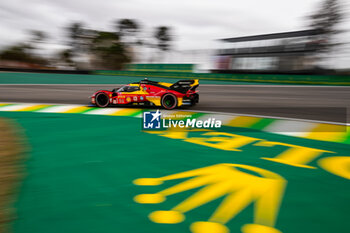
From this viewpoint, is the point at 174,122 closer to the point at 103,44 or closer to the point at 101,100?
the point at 101,100

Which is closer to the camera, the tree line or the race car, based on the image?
the race car

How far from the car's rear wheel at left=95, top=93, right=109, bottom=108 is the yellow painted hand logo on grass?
5.76 m

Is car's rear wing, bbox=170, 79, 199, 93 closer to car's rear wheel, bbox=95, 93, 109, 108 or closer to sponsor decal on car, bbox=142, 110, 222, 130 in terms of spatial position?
sponsor decal on car, bbox=142, 110, 222, 130

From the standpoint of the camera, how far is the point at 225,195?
9.57 feet

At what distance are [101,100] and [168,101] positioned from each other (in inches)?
84.1

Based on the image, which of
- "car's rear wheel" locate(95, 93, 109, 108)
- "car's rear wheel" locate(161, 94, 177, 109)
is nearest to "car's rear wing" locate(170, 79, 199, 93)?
"car's rear wheel" locate(161, 94, 177, 109)

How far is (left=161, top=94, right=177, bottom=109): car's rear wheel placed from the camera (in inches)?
324

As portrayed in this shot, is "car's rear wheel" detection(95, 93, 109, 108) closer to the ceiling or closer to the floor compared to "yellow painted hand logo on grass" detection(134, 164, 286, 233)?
closer to the ceiling

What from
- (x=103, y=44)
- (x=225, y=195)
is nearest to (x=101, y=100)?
(x=225, y=195)

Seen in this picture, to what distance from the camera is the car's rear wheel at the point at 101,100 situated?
345 inches

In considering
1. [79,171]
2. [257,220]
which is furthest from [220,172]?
[79,171]

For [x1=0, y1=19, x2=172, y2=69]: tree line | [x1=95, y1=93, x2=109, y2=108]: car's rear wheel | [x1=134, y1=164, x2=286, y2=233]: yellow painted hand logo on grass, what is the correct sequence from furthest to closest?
[x1=0, y1=19, x2=172, y2=69]: tree line → [x1=95, y1=93, x2=109, y2=108]: car's rear wheel → [x1=134, y1=164, x2=286, y2=233]: yellow painted hand logo on grass

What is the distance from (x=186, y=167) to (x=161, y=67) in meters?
26.7

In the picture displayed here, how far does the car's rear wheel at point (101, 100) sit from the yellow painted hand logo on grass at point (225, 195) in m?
5.76
